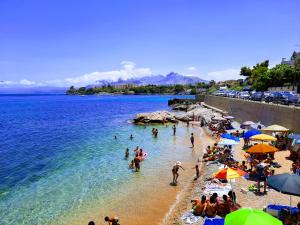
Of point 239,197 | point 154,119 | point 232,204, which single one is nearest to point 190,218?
point 232,204

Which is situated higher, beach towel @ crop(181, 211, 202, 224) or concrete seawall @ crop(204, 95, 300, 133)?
concrete seawall @ crop(204, 95, 300, 133)

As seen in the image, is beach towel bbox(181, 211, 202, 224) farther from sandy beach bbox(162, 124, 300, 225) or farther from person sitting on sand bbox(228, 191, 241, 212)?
person sitting on sand bbox(228, 191, 241, 212)

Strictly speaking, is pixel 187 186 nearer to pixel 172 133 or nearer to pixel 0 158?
pixel 0 158

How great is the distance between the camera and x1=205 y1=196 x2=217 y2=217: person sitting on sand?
14.0 meters

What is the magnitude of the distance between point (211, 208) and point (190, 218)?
1.01 metres

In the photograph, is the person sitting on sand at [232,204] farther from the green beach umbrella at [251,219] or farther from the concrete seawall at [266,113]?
the concrete seawall at [266,113]

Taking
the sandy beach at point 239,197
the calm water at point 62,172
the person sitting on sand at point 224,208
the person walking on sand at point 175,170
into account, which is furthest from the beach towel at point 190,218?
the person walking on sand at point 175,170

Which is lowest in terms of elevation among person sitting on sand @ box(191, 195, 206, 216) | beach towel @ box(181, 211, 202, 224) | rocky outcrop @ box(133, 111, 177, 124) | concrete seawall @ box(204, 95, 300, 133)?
rocky outcrop @ box(133, 111, 177, 124)

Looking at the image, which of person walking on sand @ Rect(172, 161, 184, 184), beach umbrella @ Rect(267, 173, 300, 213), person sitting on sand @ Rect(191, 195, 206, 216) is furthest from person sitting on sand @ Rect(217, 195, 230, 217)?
person walking on sand @ Rect(172, 161, 184, 184)

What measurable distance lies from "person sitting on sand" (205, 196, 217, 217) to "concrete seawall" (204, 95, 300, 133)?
1359 cm

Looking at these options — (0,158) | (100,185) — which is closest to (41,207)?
(100,185)

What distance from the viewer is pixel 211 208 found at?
14141 millimetres

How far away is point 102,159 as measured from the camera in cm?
2858

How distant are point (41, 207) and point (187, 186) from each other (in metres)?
8.51
